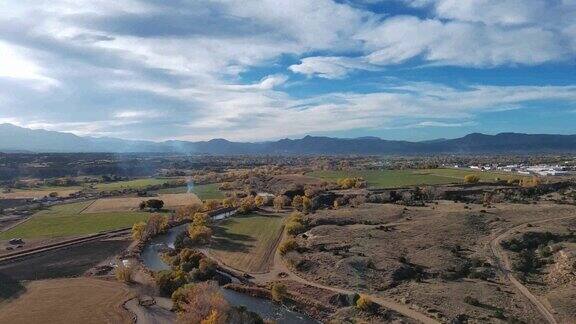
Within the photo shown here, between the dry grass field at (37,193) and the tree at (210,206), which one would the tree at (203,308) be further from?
the dry grass field at (37,193)

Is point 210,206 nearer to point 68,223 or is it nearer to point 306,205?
point 306,205

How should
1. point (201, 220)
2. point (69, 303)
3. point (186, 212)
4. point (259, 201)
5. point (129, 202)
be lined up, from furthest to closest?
point (129, 202) → point (259, 201) → point (186, 212) → point (201, 220) → point (69, 303)

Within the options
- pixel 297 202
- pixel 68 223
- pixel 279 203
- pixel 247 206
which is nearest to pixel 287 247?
pixel 247 206

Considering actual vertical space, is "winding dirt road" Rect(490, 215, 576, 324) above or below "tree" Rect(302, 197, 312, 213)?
below

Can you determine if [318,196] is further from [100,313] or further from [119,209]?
[100,313]

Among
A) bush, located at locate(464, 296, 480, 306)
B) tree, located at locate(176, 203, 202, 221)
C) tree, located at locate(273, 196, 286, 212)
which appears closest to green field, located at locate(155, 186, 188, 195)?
tree, located at locate(176, 203, 202, 221)

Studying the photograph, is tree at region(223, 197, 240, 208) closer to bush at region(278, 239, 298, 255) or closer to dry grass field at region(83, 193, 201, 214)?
dry grass field at region(83, 193, 201, 214)
